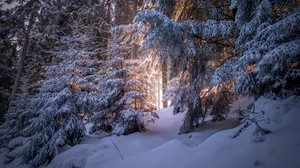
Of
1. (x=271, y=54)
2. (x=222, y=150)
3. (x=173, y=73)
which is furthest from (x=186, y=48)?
(x=222, y=150)

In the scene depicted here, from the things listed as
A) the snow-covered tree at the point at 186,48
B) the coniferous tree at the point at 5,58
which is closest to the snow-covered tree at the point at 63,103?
the snow-covered tree at the point at 186,48

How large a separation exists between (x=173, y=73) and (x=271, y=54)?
4.51 metres

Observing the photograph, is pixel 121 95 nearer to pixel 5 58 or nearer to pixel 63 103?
pixel 63 103

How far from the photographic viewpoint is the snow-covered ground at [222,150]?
14.1ft

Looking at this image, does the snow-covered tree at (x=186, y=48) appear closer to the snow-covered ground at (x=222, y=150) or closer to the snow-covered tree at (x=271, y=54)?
the snow-covered ground at (x=222, y=150)

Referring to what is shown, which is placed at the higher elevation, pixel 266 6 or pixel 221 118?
pixel 266 6

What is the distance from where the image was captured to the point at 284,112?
16.7 ft

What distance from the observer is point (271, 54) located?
478cm

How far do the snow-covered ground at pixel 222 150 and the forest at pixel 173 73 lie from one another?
0.87 feet

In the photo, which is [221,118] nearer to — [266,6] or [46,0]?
[266,6]

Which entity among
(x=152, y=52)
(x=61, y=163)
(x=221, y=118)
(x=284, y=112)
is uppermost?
(x=152, y=52)

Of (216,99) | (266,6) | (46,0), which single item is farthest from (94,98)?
(46,0)

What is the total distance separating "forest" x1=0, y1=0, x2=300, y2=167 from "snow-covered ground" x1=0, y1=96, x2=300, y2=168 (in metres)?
0.26

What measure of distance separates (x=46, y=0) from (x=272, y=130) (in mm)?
16526
